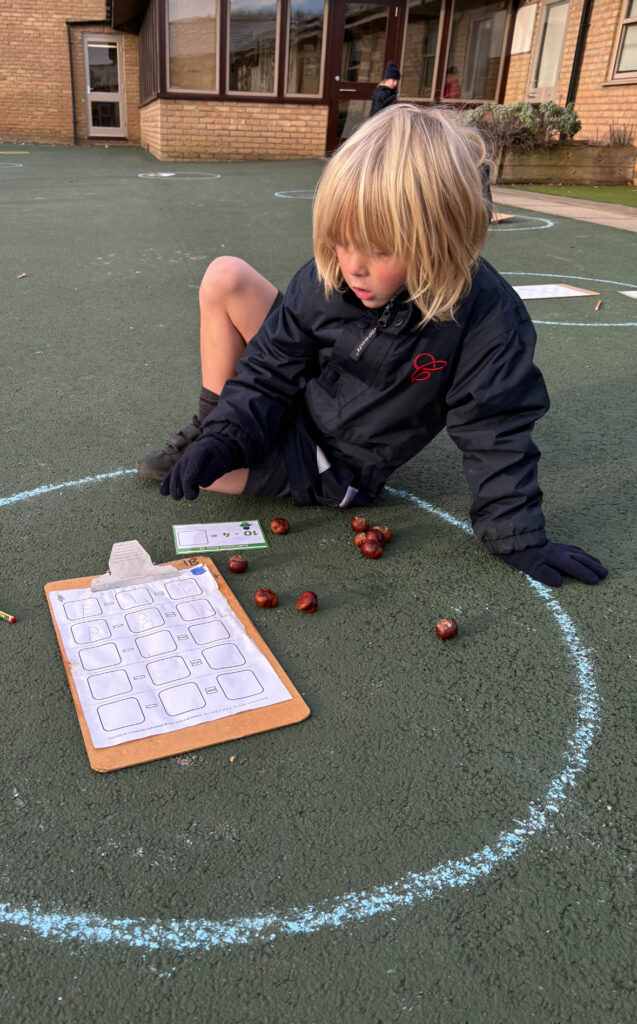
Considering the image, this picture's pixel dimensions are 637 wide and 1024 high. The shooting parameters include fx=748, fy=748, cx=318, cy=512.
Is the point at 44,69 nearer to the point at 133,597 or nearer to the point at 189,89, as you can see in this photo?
the point at 189,89

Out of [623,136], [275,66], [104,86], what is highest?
[275,66]

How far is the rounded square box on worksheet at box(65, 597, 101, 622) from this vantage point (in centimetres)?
186

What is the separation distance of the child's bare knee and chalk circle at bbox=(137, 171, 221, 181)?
420 inches

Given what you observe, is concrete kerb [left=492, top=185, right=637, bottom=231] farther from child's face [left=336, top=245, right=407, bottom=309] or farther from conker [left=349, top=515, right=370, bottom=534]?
child's face [left=336, top=245, right=407, bottom=309]

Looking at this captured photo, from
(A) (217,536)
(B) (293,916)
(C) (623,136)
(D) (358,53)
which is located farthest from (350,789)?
(D) (358,53)

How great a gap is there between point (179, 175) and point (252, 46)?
3.96 meters

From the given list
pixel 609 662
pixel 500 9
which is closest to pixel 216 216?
pixel 609 662

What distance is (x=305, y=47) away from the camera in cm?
1453

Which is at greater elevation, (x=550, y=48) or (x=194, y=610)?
(x=550, y=48)

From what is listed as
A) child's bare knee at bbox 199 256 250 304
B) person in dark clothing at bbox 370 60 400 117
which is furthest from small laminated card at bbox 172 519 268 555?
person in dark clothing at bbox 370 60 400 117

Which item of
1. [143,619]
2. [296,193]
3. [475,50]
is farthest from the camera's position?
[475,50]

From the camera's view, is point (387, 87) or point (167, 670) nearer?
point (167, 670)

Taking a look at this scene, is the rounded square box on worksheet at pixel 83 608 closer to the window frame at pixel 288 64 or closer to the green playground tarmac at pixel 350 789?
the green playground tarmac at pixel 350 789

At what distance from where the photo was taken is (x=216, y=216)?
8.23 metres
